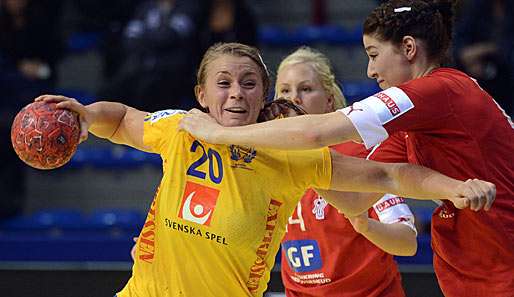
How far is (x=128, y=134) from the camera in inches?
129

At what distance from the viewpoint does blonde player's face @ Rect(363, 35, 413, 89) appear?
3.14 meters

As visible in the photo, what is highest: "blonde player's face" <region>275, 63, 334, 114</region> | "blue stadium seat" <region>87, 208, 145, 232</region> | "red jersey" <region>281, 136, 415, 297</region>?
"blonde player's face" <region>275, 63, 334, 114</region>

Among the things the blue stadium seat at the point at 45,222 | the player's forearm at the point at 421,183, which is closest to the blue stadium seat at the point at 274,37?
the blue stadium seat at the point at 45,222

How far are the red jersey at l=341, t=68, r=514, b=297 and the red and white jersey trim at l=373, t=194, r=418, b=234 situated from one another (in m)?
0.58

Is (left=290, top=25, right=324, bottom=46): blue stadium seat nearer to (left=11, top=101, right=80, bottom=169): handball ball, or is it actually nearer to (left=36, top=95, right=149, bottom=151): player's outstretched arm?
(left=36, top=95, right=149, bottom=151): player's outstretched arm

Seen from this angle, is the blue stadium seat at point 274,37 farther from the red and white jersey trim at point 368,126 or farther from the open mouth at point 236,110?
the red and white jersey trim at point 368,126

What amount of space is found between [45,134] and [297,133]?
2.60 feet

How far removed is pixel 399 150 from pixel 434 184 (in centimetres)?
46

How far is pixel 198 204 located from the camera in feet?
9.98

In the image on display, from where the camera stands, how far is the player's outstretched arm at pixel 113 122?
3145mm

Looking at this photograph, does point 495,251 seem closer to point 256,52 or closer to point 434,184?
point 434,184

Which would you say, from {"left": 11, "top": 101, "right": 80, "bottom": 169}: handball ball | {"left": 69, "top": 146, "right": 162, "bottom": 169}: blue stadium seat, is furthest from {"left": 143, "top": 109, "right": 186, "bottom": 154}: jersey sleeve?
{"left": 69, "top": 146, "right": 162, "bottom": 169}: blue stadium seat

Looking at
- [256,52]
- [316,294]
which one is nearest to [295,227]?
[316,294]

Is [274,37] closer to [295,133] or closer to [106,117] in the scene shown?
[106,117]
